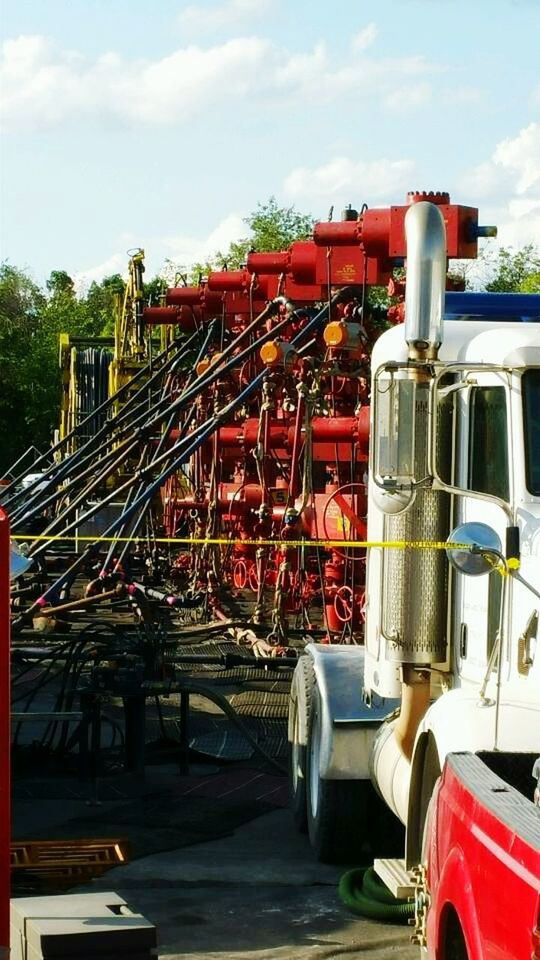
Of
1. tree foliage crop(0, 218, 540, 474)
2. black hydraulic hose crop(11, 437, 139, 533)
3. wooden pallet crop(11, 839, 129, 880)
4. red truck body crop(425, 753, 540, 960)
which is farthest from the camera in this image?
tree foliage crop(0, 218, 540, 474)

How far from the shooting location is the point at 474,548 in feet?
20.0

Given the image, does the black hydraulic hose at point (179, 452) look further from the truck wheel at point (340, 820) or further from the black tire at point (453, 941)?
the black tire at point (453, 941)

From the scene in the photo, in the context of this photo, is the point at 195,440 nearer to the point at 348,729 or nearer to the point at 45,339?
the point at 348,729

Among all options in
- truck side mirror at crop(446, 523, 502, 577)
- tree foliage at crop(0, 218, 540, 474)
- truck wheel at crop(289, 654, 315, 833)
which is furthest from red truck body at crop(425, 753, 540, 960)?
tree foliage at crop(0, 218, 540, 474)

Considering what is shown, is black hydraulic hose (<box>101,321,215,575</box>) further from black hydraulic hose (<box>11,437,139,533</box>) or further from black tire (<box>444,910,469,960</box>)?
black tire (<box>444,910,469,960</box>)

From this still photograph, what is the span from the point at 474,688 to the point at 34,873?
6.81 ft

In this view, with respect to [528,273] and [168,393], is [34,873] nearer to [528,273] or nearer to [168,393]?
[168,393]

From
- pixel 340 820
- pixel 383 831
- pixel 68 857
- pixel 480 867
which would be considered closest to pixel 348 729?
pixel 340 820

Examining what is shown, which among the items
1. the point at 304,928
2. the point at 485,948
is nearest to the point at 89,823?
the point at 304,928

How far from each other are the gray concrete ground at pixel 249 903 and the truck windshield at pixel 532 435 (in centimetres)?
226

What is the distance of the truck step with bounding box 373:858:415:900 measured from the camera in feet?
22.7

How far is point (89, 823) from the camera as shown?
32.0 feet

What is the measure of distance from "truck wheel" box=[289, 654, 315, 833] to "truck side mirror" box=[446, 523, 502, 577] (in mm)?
3828

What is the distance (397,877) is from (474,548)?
1.78m
